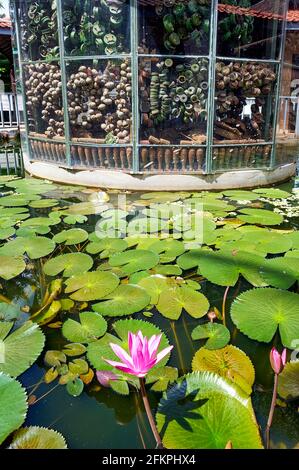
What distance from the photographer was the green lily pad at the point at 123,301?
1795 mm

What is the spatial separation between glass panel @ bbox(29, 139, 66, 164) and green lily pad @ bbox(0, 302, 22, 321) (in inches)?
118

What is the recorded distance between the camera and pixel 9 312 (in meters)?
1.83

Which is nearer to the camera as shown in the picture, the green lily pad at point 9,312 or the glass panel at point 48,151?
the green lily pad at point 9,312

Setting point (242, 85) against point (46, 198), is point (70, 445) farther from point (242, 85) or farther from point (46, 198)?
point (242, 85)

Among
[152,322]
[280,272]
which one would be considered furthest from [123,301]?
[280,272]

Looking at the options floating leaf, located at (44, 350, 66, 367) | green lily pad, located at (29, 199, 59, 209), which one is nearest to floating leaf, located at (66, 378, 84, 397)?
floating leaf, located at (44, 350, 66, 367)

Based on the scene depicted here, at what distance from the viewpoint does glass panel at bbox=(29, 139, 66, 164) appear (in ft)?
15.1

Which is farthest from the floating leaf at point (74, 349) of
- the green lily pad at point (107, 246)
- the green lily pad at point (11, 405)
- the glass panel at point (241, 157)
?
the glass panel at point (241, 157)

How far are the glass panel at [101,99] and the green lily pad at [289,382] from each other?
3.26 metres

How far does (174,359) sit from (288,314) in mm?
551

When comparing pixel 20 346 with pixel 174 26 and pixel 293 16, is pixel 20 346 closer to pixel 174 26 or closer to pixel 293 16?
pixel 174 26

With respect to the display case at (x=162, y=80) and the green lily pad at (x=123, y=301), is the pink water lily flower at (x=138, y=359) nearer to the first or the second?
the green lily pad at (x=123, y=301)

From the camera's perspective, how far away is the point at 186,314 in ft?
6.05

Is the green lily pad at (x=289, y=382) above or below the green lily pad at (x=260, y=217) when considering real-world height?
below
